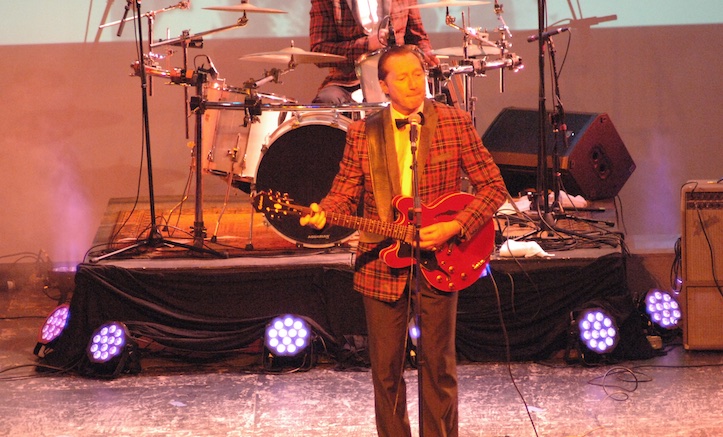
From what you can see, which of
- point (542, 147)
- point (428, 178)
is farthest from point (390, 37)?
point (428, 178)

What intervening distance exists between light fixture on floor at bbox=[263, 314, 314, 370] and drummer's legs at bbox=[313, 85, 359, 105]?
173 centimetres

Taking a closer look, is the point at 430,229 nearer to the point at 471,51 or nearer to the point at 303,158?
the point at 303,158

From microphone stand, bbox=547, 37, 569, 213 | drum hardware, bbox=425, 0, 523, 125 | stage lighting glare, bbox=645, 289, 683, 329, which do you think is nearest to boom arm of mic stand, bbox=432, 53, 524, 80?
drum hardware, bbox=425, 0, 523, 125

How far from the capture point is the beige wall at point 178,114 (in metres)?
8.38

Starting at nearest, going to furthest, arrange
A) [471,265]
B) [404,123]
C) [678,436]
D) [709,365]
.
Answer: [404,123] → [471,265] → [678,436] → [709,365]

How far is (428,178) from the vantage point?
3.90m

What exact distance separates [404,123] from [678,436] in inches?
94.0

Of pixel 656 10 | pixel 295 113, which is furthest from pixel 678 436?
pixel 656 10

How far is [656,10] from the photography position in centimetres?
845

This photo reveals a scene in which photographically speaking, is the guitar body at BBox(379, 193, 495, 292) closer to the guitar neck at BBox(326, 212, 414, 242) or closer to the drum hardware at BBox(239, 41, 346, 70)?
the guitar neck at BBox(326, 212, 414, 242)

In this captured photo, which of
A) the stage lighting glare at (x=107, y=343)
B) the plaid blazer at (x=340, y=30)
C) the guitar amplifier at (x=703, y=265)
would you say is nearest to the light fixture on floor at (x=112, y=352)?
the stage lighting glare at (x=107, y=343)

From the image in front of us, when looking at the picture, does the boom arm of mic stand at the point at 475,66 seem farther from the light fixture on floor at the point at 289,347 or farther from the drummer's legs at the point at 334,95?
the light fixture on floor at the point at 289,347

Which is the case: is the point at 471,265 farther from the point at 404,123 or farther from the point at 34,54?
the point at 34,54

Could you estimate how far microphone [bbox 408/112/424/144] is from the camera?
11.5 ft
